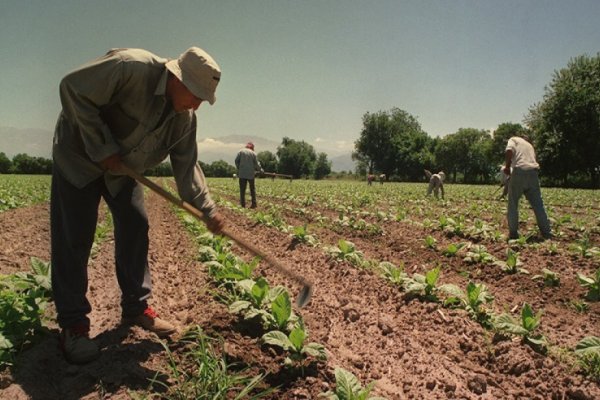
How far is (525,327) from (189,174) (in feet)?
10.5

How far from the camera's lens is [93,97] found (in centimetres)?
259

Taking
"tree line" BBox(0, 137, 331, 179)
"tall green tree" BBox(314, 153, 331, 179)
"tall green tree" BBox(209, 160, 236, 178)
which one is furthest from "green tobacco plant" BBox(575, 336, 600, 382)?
"tall green tree" BBox(314, 153, 331, 179)

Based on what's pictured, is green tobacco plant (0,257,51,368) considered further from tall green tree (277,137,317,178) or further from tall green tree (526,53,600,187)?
tall green tree (277,137,317,178)

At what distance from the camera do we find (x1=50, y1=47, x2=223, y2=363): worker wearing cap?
2.63 m

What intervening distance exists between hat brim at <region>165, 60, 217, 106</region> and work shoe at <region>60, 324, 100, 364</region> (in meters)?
1.89

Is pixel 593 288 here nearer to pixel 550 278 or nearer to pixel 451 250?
pixel 550 278

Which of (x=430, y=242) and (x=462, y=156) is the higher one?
(x=462, y=156)

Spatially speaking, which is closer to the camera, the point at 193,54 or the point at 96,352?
the point at 193,54

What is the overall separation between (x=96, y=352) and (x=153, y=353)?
39 cm

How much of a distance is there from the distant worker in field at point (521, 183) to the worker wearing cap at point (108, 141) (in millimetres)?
6651

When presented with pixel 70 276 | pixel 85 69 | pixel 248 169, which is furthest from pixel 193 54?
pixel 248 169

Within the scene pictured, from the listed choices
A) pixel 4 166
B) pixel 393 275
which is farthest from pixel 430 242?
pixel 4 166

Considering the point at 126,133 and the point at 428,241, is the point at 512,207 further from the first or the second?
the point at 126,133

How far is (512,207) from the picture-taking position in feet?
25.5
